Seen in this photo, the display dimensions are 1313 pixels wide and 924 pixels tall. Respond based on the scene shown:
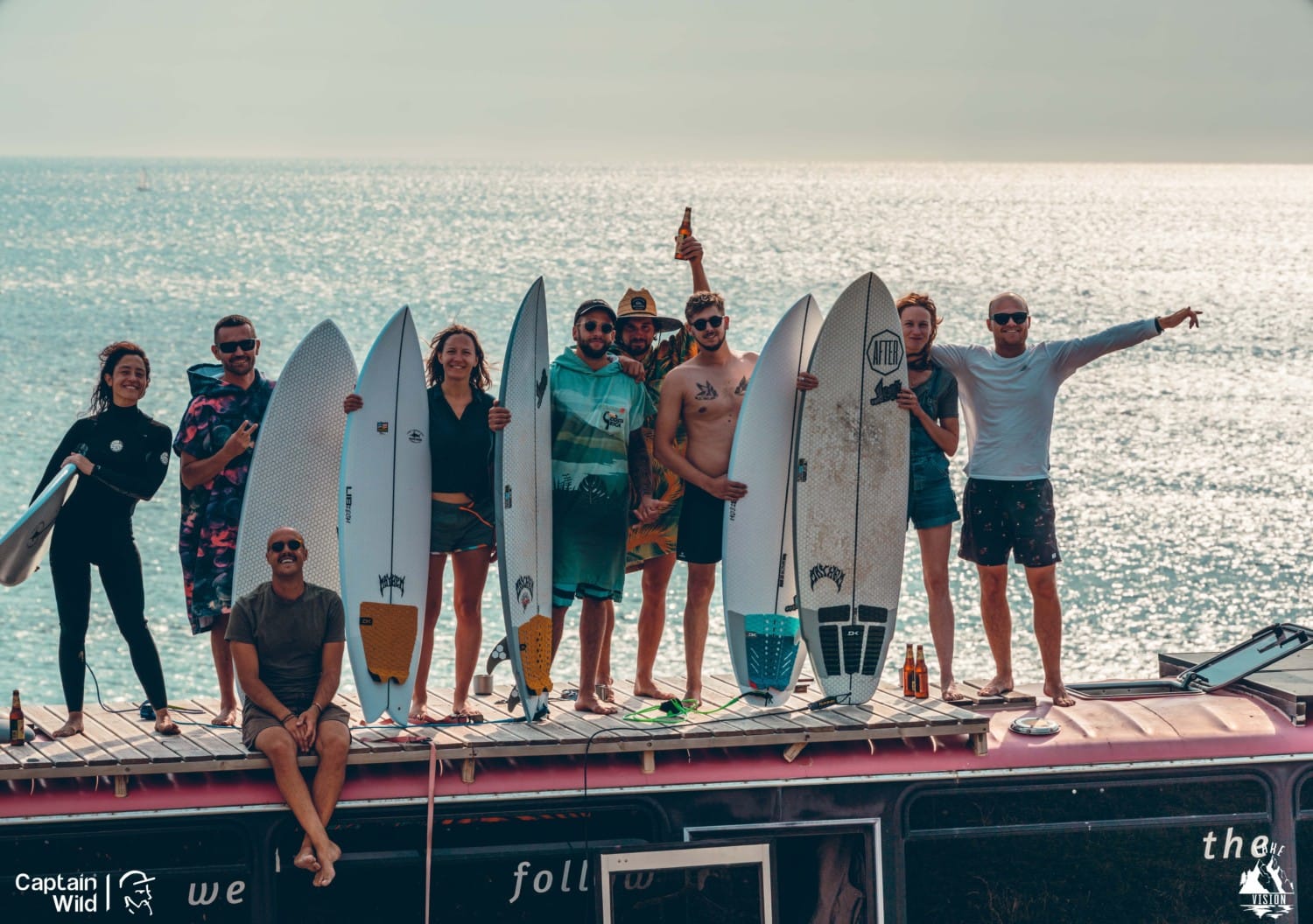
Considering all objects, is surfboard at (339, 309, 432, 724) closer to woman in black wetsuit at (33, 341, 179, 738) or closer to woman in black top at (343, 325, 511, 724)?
woman in black top at (343, 325, 511, 724)

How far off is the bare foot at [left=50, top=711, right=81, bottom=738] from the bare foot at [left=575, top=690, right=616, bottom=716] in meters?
2.59

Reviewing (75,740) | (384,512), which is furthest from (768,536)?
(75,740)

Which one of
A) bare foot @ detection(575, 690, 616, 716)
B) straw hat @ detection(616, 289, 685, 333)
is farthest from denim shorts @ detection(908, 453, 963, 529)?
bare foot @ detection(575, 690, 616, 716)

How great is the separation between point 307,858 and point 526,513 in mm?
2112

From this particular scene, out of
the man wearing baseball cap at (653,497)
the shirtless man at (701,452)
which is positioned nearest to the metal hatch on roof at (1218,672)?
the shirtless man at (701,452)

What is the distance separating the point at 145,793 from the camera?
28.7 ft

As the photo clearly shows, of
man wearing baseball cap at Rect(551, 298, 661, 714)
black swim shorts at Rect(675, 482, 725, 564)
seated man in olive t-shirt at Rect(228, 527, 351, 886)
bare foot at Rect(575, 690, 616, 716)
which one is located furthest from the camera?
black swim shorts at Rect(675, 482, 725, 564)

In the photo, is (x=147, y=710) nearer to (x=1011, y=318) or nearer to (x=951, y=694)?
(x=951, y=694)

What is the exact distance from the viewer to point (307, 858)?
8617mm

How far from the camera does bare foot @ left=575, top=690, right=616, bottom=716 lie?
9.64 m

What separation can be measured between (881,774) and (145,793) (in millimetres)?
3716

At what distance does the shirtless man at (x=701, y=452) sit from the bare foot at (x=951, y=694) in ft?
4.70

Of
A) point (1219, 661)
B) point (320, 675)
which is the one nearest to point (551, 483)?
point (320, 675)

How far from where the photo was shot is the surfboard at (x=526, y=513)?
937cm
